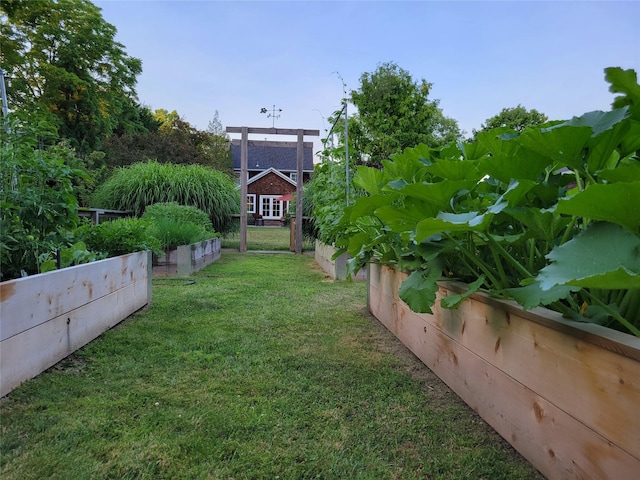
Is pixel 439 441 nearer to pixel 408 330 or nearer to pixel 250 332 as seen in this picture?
pixel 408 330

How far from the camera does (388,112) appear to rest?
14.3 m

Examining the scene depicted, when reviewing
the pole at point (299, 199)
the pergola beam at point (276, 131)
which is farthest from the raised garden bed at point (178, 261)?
the pergola beam at point (276, 131)

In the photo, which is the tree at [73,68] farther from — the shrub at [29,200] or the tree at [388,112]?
the shrub at [29,200]

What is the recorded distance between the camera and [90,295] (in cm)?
193

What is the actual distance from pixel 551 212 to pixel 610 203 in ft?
0.76

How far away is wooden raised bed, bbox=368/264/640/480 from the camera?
0.70 metres

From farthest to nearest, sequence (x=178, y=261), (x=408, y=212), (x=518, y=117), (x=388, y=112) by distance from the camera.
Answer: (x=518, y=117), (x=388, y=112), (x=178, y=261), (x=408, y=212)

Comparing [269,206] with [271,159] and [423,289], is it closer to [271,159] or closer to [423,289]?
[271,159]

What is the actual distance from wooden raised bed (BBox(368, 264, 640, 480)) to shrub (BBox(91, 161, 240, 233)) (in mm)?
6045

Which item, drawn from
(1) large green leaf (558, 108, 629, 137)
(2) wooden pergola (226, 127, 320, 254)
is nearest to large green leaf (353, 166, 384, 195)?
(1) large green leaf (558, 108, 629, 137)

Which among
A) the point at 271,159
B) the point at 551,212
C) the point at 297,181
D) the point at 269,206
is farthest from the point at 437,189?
the point at 271,159

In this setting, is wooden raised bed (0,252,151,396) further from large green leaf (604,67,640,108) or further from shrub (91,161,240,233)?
shrub (91,161,240,233)

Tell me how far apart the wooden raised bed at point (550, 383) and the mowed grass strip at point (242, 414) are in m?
0.08

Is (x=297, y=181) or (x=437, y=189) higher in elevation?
(x=297, y=181)
